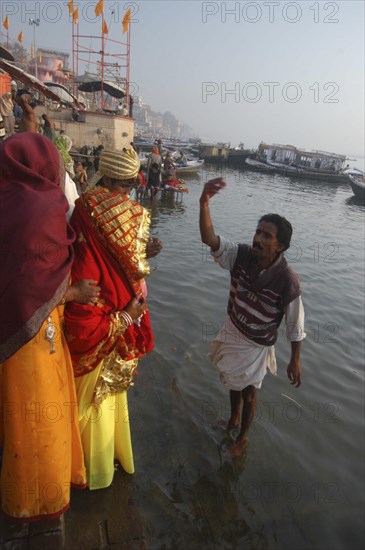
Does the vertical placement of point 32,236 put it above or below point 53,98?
below

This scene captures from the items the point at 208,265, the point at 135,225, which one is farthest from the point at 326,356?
the point at 135,225

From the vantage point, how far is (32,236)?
153 centimetres

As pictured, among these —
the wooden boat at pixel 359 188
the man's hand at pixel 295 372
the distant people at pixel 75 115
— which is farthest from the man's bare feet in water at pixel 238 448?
the wooden boat at pixel 359 188

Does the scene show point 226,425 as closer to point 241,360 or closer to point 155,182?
point 241,360

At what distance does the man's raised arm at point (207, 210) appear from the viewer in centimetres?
264

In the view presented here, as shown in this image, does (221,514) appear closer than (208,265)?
Yes

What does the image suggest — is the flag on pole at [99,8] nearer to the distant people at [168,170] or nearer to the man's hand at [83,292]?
the distant people at [168,170]

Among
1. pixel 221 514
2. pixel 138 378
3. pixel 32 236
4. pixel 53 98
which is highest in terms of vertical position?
pixel 53 98

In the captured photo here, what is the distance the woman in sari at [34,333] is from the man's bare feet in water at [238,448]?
5.69 feet

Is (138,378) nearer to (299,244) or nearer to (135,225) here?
(135,225)

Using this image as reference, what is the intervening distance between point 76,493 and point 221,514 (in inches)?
43.4

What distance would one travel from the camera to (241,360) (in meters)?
2.98

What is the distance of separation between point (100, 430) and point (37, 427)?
0.50m

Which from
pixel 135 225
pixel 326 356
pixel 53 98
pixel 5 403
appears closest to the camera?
pixel 5 403
